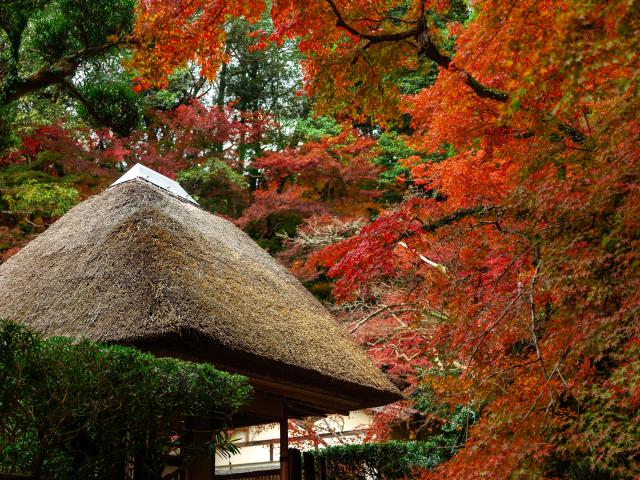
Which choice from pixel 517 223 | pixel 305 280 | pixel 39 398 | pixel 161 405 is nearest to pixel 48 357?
pixel 39 398

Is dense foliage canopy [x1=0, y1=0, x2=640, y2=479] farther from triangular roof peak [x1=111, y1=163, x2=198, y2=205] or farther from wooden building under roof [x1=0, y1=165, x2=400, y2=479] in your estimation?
triangular roof peak [x1=111, y1=163, x2=198, y2=205]

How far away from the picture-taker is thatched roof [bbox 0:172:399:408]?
5.19m

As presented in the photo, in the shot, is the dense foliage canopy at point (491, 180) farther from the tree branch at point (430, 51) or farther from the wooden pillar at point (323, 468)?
the wooden pillar at point (323, 468)

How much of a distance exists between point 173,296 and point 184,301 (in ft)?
0.32

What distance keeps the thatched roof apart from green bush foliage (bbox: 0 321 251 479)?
82cm

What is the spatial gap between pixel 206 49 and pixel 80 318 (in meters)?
2.90

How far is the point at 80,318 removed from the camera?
17.9 feet

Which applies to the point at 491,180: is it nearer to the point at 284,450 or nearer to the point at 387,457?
the point at 284,450

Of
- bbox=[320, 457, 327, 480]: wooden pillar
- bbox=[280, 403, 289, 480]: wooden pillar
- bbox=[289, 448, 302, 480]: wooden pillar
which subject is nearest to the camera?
bbox=[280, 403, 289, 480]: wooden pillar

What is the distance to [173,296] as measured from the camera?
5230 millimetres

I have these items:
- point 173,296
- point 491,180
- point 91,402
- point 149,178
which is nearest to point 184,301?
point 173,296

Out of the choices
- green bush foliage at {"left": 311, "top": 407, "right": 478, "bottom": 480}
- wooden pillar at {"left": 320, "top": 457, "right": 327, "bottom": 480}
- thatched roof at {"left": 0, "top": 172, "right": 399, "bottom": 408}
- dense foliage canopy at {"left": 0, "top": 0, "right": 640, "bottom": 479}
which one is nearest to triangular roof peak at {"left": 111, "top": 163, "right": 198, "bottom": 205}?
thatched roof at {"left": 0, "top": 172, "right": 399, "bottom": 408}

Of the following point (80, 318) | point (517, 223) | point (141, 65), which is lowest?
point (80, 318)

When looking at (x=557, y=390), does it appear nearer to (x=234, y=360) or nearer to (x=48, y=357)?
(x=234, y=360)
